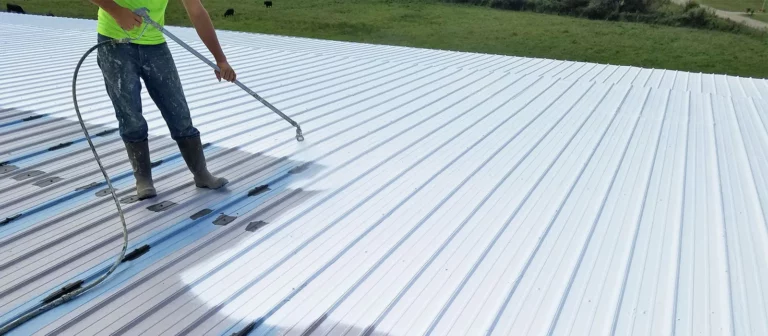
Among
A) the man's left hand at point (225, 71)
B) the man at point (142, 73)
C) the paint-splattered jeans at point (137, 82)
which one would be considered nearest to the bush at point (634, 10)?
the man's left hand at point (225, 71)

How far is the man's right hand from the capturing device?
2.74 m

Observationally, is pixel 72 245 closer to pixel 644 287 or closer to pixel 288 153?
pixel 288 153

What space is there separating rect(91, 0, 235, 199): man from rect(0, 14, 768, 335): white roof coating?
0.28 m

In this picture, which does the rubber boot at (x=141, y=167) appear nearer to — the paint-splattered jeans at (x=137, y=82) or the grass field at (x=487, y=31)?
the paint-splattered jeans at (x=137, y=82)

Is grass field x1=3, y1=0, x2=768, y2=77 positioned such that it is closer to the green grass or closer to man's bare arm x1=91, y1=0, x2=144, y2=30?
the green grass

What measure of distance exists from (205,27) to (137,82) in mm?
458

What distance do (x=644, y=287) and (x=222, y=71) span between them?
2397mm

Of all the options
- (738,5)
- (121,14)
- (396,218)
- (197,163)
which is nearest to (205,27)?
(121,14)

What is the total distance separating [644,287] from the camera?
8.41ft

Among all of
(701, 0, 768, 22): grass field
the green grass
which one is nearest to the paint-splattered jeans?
(701, 0, 768, 22): grass field

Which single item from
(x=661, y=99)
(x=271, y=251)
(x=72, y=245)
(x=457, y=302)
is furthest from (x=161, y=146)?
(x=661, y=99)

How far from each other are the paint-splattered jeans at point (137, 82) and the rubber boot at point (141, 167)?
4 centimetres

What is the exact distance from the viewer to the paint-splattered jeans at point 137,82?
295cm

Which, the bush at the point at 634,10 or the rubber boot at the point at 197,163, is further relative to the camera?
the bush at the point at 634,10
